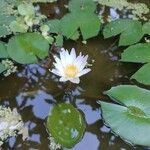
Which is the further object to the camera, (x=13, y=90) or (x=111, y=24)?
(x=111, y=24)

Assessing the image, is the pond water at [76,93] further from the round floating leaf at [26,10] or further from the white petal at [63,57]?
the round floating leaf at [26,10]

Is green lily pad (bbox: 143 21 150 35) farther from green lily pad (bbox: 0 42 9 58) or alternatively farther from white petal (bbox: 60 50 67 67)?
green lily pad (bbox: 0 42 9 58)

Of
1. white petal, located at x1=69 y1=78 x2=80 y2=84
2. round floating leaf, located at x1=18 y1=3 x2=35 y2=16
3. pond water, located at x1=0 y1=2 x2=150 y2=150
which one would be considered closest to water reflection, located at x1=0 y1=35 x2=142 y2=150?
pond water, located at x1=0 y1=2 x2=150 y2=150

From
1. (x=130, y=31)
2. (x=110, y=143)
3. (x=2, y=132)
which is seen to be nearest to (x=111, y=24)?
(x=130, y=31)

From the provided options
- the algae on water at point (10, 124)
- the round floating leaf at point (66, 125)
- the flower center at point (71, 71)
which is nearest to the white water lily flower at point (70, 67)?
the flower center at point (71, 71)

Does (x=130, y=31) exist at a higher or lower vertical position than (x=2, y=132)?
higher

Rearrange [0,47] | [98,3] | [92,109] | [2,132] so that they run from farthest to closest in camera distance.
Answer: [98,3] < [0,47] < [92,109] < [2,132]

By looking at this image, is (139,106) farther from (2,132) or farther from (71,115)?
(2,132)
